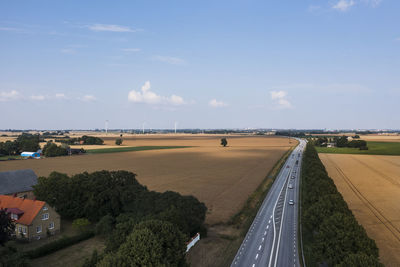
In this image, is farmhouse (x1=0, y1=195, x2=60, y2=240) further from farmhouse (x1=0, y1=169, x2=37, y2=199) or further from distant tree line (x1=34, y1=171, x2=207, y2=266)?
farmhouse (x1=0, y1=169, x2=37, y2=199)

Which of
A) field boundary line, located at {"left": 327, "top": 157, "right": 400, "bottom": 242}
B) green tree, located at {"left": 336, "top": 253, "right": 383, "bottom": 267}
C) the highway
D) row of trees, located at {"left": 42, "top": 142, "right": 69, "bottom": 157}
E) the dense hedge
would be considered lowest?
the dense hedge

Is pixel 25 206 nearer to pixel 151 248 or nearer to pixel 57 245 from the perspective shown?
pixel 57 245

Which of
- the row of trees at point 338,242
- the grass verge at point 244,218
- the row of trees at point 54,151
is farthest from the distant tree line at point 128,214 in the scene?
the row of trees at point 54,151

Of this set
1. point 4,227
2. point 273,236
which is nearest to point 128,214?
point 4,227

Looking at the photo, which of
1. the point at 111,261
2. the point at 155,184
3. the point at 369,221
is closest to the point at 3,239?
the point at 111,261

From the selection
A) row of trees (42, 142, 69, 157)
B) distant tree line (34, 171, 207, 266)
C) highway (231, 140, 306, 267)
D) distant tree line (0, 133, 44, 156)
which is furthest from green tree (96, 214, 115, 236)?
distant tree line (0, 133, 44, 156)

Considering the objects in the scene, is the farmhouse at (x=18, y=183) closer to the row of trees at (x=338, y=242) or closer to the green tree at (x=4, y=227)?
the green tree at (x=4, y=227)

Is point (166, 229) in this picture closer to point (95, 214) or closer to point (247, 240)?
point (247, 240)
